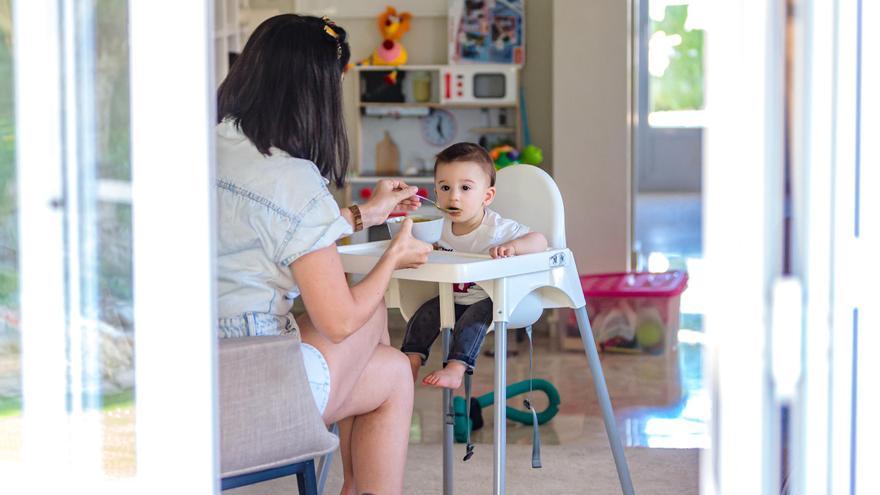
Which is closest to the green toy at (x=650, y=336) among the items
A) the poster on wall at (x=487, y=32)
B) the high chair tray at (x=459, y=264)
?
the poster on wall at (x=487, y=32)

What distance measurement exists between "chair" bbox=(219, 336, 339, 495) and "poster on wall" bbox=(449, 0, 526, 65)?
13.4ft

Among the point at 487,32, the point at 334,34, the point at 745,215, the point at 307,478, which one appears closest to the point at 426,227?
the point at 334,34

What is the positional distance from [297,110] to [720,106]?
100 cm

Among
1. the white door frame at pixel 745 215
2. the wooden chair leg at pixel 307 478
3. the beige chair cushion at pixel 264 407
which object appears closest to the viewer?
the white door frame at pixel 745 215

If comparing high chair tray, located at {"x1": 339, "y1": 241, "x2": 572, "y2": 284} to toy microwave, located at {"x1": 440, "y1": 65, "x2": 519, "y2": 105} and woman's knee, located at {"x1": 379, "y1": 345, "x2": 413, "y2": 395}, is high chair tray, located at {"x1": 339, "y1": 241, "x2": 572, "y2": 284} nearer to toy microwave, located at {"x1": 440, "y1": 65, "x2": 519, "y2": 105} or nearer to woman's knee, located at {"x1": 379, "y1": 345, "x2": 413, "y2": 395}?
woman's knee, located at {"x1": 379, "y1": 345, "x2": 413, "y2": 395}

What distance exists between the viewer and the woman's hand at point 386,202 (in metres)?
2.54

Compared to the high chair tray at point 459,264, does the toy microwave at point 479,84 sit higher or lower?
higher

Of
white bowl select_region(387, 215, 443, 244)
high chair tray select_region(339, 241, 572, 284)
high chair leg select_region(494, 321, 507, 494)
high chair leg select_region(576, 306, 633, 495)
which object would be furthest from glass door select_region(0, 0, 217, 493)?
high chair leg select_region(576, 306, 633, 495)

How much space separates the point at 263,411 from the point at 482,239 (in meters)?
0.95

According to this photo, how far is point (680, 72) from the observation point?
41.3 feet

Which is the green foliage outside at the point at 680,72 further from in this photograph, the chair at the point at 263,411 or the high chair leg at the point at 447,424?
the chair at the point at 263,411

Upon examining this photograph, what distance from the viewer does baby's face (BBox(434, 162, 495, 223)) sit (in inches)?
110

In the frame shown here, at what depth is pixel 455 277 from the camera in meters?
2.24

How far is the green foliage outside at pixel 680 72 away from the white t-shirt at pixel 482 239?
32.2 feet
